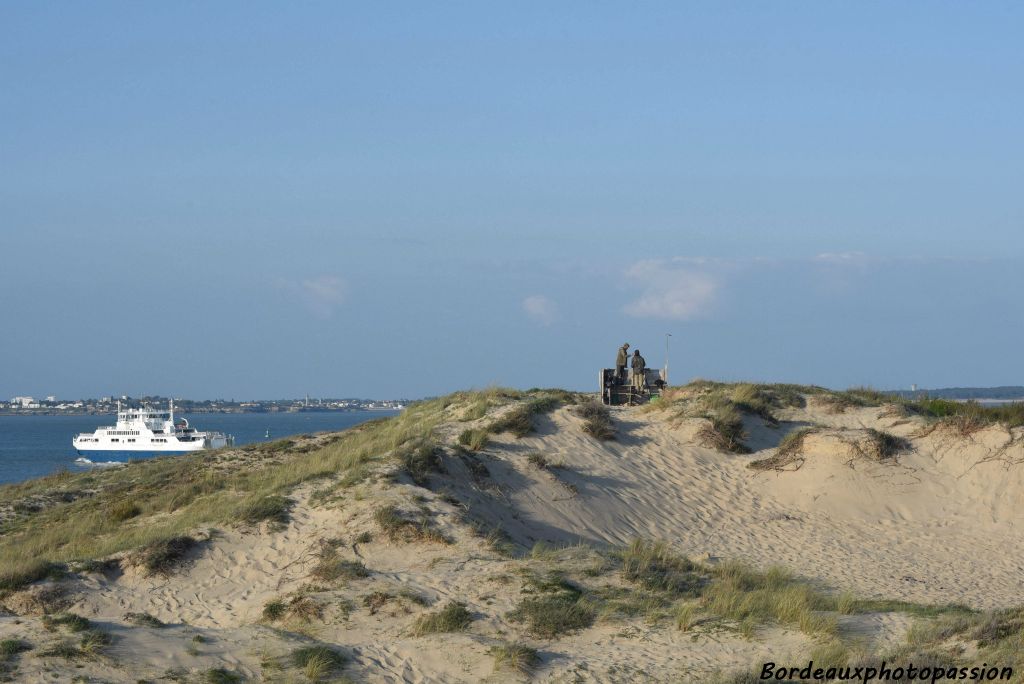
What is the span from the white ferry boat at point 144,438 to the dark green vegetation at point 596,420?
6682 centimetres

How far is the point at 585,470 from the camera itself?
22.8m

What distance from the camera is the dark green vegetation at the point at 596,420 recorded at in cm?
2456

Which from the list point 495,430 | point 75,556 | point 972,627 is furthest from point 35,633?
point 495,430

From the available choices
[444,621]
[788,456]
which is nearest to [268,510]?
[444,621]

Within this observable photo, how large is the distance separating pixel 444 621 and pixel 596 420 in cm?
1212

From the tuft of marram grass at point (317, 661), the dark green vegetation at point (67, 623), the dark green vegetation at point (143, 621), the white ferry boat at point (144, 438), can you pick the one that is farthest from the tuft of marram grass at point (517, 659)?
the white ferry boat at point (144, 438)

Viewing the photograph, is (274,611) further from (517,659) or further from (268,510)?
(268,510)

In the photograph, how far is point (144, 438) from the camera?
89312 millimetres

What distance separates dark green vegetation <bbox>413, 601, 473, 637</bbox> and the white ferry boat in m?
76.9

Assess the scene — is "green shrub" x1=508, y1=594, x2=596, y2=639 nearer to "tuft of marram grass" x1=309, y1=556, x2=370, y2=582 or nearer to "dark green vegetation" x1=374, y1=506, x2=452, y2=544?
"tuft of marram grass" x1=309, y1=556, x2=370, y2=582

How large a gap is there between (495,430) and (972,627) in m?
12.9

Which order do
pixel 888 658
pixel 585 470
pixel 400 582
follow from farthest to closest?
1. pixel 585 470
2. pixel 400 582
3. pixel 888 658

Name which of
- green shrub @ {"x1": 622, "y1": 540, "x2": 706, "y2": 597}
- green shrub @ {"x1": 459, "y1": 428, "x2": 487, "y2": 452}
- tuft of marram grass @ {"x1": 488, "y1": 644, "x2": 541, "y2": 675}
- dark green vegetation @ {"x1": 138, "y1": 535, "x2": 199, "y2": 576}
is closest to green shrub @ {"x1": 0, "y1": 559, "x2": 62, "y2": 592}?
dark green vegetation @ {"x1": 138, "y1": 535, "x2": 199, "y2": 576}

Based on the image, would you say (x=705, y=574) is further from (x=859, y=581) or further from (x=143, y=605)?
(x=143, y=605)
